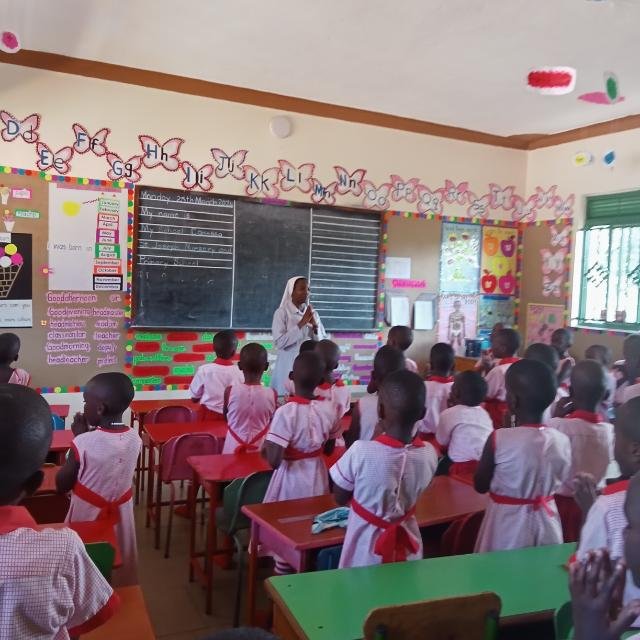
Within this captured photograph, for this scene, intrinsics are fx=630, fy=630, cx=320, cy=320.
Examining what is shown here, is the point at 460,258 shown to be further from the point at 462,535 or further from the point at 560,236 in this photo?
the point at 462,535

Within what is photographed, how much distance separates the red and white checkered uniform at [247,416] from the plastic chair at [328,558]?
124 cm

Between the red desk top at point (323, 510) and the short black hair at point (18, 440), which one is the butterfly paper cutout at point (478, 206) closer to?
the red desk top at point (323, 510)

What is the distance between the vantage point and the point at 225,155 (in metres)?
5.32

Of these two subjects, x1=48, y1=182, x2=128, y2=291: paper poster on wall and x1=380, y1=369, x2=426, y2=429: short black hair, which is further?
x1=48, y1=182, x2=128, y2=291: paper poster on wall

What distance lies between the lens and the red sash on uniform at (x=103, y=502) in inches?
85.7

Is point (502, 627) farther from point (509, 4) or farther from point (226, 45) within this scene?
point (226, 45)

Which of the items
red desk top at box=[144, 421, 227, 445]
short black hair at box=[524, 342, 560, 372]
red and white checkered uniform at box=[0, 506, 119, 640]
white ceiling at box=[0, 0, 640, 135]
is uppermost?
white ceiling at box=[0, 0, 640, 135]

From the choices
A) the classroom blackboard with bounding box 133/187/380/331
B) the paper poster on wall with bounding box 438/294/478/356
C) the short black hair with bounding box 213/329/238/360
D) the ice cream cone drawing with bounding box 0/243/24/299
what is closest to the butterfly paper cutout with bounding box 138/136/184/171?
the classroom blackboard with bounding box 133/187/380/331

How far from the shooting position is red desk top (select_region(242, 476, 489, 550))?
204 cm

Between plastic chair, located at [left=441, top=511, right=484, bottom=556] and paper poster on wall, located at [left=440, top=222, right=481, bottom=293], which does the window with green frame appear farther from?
plastic chair, located at [left=441, top=511, right=484, bottom=556]

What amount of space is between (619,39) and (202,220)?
3.30m

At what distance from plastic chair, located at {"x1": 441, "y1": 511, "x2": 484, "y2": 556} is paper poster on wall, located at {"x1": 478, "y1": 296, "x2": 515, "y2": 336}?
4717mm

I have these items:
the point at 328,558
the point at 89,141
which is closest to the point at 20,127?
the point at 89,141

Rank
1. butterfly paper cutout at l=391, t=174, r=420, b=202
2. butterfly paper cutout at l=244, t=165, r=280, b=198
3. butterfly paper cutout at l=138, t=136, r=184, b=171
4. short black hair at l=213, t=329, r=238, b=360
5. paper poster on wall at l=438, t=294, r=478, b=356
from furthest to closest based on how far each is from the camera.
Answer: paper poster on wall at l=438, t=294, r=478, b=356 → butterfly paper cutout at l=391, t=174, r=420, b=202 → butterfly paper cutout at l=244, t=165, r=280, b=198 → butterfly paper cutout at l=138, t=136, r=184, b=171 → short black hair at l=213, t=329, r=238, b=360
